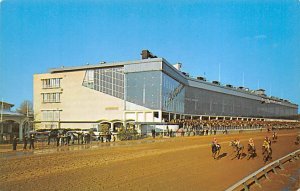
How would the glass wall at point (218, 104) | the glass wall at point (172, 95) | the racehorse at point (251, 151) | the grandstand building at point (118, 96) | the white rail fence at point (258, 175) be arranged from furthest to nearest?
the glass wall at point (218, 104), the glass wall at point (172, 95), the grandstand building at point (118, 96), the racehorse at point (251, 151), the white rail fence at point (258, 175)

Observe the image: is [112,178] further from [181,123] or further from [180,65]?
[180,65]

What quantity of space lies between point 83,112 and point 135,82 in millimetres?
15805

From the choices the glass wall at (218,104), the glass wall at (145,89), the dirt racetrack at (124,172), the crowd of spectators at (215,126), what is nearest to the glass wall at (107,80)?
the glass wall at (145,89)

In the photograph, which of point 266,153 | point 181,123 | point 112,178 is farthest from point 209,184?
point 181,123

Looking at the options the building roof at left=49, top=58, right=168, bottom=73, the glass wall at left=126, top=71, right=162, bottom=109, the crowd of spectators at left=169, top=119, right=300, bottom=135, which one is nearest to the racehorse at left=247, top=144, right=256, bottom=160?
the crowd of spectators at left=169, top=119, right=300, bottom=135

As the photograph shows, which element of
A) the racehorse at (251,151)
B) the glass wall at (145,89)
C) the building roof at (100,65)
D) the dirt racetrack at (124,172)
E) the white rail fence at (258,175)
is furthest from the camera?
the building roof at (100,65)

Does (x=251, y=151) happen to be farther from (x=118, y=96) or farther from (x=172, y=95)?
(x=172, y=95)

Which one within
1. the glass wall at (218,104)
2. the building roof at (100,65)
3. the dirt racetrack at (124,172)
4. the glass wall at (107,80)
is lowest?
the dirt racetrack at (124,172)

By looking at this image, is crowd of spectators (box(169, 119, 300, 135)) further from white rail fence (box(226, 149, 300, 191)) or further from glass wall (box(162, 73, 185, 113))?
white rail fence (box(226, 149, 300, 191))

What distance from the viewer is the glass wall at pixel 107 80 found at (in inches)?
2960

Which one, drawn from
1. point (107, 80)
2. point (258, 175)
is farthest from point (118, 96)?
point (258, 175)

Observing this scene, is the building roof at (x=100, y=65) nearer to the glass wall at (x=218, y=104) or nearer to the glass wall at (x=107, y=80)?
the glass wall at (x=107, y=80)

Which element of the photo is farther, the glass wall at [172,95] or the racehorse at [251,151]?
the glass wall at [172,95]

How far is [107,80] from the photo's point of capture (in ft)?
252
